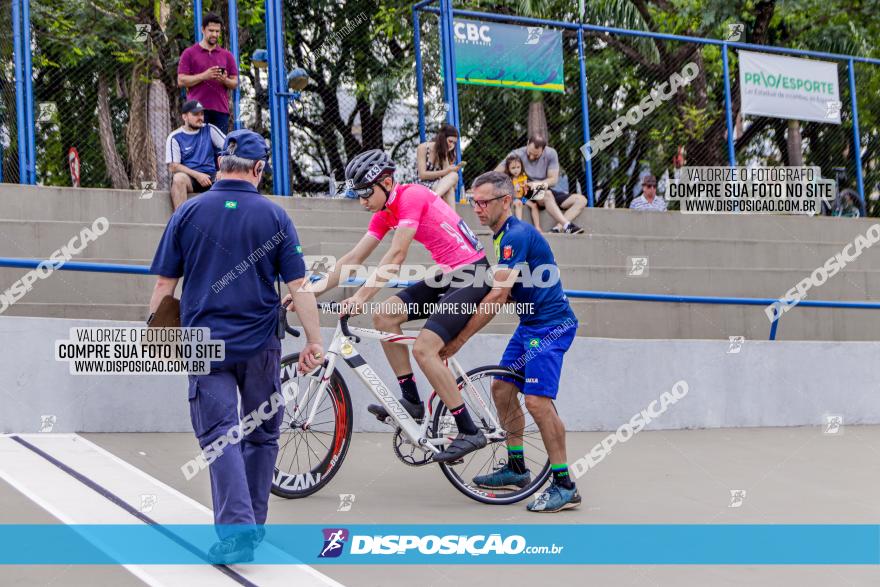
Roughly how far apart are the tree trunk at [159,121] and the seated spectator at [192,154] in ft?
9.25

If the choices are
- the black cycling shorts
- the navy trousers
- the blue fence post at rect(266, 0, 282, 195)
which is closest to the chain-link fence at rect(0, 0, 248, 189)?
the blue fence post at rect(266, 0, 282, 195)

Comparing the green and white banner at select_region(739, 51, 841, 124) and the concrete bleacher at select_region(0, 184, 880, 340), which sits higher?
the green and white banner at select_region(739, 51, 841, 124)

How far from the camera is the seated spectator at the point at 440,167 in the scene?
11047 millimetres

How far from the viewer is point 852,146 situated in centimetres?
1551

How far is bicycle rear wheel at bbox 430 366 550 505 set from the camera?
621cm

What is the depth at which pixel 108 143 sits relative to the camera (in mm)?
18422

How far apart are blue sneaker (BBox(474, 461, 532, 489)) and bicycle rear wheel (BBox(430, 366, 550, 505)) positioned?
0.09 feet

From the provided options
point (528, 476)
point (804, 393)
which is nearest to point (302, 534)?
point (528, 476)

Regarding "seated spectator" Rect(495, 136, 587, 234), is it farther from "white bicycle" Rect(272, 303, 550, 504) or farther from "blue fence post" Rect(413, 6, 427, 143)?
"white bicycle" Rect(272, 303, 550, 504)

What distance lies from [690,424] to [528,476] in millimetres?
3632

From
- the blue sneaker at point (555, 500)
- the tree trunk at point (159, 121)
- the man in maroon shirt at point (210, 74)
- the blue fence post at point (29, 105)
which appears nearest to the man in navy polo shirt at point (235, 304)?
the blue sneaker at point (555, 500)

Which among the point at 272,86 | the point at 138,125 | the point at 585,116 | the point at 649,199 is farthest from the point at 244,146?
the point at 138,125

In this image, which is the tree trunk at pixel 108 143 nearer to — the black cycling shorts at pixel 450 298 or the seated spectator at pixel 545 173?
the seated spectator at pixel 545 173

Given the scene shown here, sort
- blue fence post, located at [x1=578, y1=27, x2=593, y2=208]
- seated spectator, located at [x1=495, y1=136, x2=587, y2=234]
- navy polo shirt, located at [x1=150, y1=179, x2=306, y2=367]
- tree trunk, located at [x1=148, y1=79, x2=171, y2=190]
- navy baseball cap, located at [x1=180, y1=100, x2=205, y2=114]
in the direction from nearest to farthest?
navy polo shirt, located at [x1=150, y1=179, x2=306, y2=367], navy baseball cap, located at [x1=180, y1=100, x2=205, y2=114], seated spectator, located at [x1=495, y1=136, x2=587, y2=234], tree trunk, located at [x1=148, y1=79, x2=171, y2=190], blue fence post, located at [x1=578, y1=27, x2=593, y2=208]
